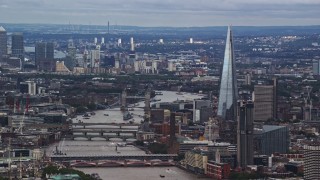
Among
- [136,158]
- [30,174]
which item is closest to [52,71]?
[136,158]

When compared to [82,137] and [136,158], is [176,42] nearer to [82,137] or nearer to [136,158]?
[82,137]

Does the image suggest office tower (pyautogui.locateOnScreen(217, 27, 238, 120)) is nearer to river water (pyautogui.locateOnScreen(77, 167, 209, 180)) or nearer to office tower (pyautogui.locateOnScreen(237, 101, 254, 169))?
office tower (pyautogui.locateOnScreen(237, 101, 254, 169))

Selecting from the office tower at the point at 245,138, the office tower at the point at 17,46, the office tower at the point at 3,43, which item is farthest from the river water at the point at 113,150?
the office tower at the point at 17,46

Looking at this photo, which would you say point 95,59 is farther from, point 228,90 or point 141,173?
point 141,173

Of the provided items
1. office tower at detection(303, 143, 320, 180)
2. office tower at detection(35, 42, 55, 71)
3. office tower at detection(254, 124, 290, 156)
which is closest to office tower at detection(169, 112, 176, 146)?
office tower at detection(254, 124, 290, 156)

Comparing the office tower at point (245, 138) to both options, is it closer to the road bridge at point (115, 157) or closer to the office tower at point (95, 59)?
the road bridge at point (115, 157)
